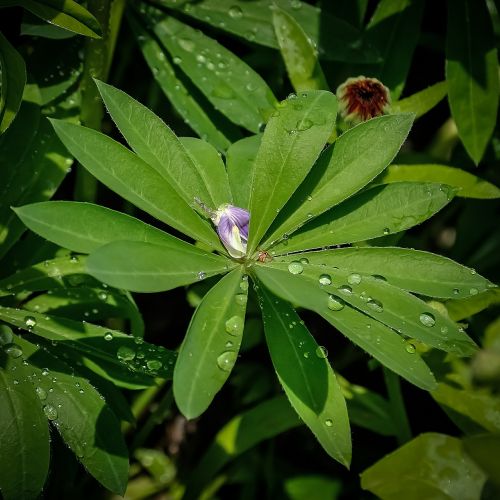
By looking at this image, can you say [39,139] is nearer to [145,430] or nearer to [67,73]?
[67,73]

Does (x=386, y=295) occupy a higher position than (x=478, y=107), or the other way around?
(x=478, y=107)

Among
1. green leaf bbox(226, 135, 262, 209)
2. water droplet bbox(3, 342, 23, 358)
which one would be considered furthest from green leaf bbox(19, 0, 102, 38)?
water droplet bbox(3, 342, 23, 358)

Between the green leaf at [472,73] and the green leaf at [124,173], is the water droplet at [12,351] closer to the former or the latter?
the green leaf at [124,173]

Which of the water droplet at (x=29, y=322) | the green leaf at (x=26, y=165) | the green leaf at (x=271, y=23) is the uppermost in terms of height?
the green leaf at (x=271, y=23)

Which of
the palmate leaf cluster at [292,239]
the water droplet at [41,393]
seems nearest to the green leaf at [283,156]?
the palmate leaf cluster at [292,239]

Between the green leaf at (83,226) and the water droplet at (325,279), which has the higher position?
the green leaf at (83,226)

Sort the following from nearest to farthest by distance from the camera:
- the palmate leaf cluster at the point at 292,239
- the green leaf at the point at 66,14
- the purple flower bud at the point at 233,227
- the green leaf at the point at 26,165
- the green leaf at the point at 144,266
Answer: the green leaf at the point at 144,266 < the palmate leaf cluster at the point at 292,239 < the purple flower bud at the point at 233,227 < the green leaf at the point at 66,14 < the green leaf at the point at 26,165

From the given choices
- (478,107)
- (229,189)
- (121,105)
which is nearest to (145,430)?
(229,189)

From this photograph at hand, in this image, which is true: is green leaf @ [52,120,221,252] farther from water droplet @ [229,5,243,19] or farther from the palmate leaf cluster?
water droplet @ [229,5,243,19]
